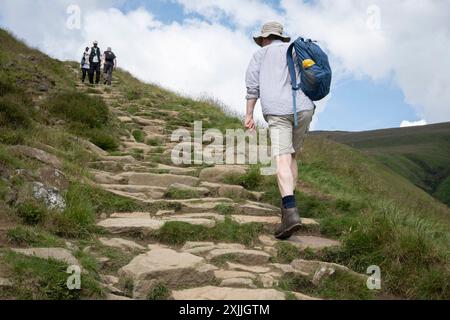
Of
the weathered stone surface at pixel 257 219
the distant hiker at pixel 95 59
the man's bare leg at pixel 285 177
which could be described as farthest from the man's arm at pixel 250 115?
the distant hiker at pixel 95 59

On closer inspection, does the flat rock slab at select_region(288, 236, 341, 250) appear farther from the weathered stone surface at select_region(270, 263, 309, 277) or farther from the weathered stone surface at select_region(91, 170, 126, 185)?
the weathered stone surface at select_region(91, 170, 126, 185)

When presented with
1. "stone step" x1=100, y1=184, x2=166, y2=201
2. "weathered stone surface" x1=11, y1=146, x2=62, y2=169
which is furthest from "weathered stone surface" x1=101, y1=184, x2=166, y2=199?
"weathered stone surface" x1=11, y1=146, x2=62, y2=169

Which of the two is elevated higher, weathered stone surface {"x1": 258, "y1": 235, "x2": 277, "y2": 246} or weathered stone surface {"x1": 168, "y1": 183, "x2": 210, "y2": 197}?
weathered stone surface {"x1": 168, "y1": 183, "x2": 210, "y2": 197}

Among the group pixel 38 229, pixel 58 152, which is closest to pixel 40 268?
Answer: pixel 38 229

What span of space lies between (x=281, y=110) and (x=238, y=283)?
7.38 ft

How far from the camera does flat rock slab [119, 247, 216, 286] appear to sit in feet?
14.7

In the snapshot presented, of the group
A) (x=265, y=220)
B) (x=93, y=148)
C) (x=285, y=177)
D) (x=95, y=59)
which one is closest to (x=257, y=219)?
(x=265, y=220)

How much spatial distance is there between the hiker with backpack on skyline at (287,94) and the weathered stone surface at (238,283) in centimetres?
131

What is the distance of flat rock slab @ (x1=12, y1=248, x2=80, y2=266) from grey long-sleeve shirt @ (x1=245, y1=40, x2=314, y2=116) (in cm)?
278

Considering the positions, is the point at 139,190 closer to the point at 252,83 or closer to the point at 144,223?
the point at 144,223

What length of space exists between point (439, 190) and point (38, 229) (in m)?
108

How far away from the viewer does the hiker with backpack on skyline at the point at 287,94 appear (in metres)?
5.73

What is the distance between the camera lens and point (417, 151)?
137 meters
